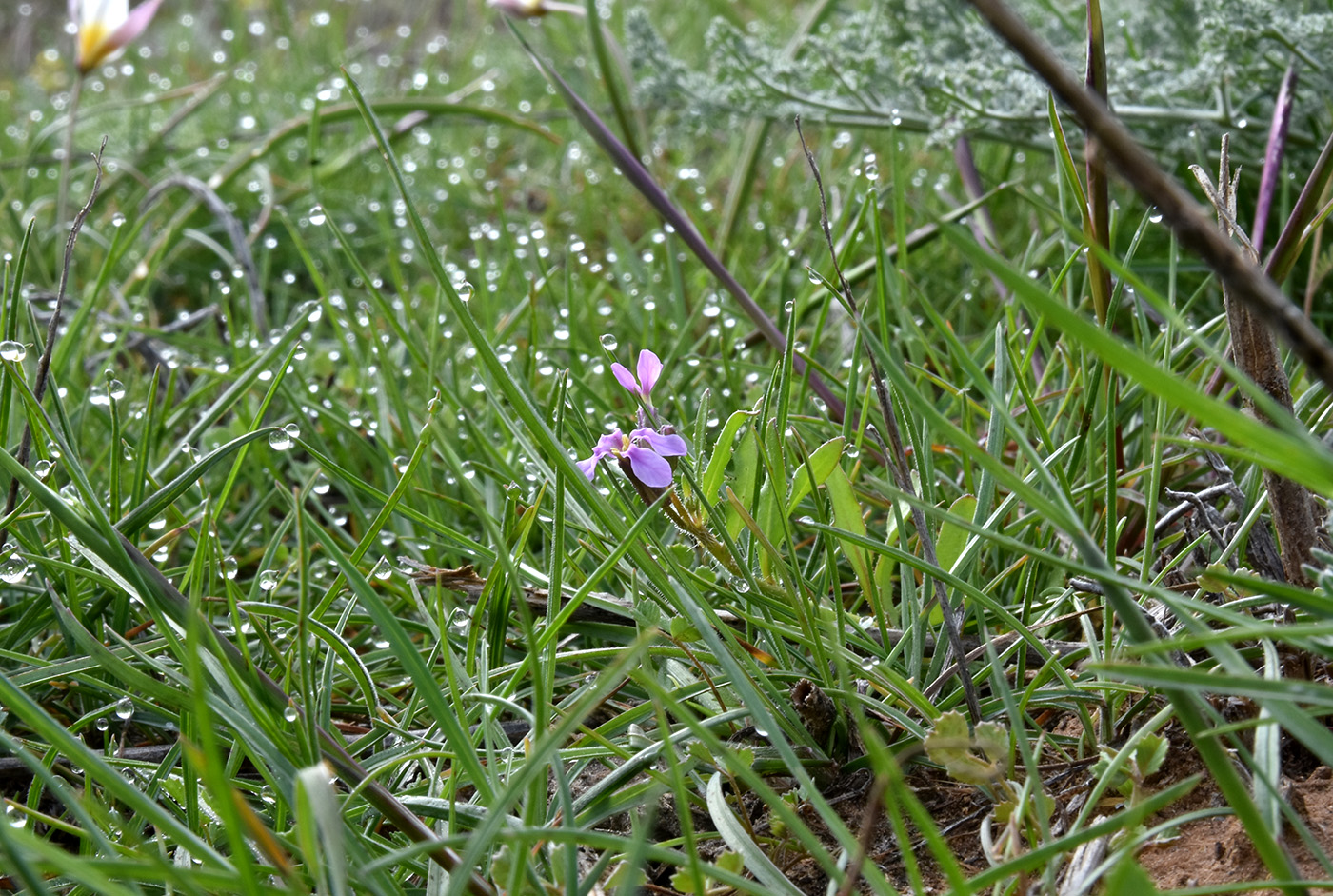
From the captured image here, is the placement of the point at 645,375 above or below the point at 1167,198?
below

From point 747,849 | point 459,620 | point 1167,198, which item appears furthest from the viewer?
point 459,620

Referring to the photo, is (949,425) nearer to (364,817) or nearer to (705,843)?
(705,843)

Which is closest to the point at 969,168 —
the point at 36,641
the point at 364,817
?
the point at 364,817

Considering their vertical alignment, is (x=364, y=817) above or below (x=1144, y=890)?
below

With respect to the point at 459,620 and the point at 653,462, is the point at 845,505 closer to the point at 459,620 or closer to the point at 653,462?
the point at 653,462

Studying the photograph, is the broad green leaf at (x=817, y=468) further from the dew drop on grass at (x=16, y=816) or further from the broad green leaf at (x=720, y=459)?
the dew drop on grass at (x=16, y=816)

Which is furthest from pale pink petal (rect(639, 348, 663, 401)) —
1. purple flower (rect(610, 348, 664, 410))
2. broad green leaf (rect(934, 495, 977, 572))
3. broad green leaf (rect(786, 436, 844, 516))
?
broad green leaf (rect(934, 495, 977, 572))

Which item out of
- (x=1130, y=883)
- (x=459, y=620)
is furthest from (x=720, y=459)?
(x=1130, y=883)

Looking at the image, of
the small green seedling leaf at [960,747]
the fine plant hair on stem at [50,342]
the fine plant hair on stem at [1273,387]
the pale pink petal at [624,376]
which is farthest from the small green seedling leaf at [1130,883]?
the fine plant hair on stem at [50,342]
